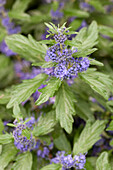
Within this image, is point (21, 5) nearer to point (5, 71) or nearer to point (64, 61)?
point (5, 71)

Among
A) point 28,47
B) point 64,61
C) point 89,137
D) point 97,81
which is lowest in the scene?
point 89,137

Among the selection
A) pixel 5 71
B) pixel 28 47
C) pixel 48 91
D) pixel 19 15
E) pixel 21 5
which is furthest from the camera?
pixel 5 71

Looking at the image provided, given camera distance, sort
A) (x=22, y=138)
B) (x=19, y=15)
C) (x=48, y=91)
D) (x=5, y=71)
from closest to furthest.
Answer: (x=48, y=91) → (x=22, y=138) → (x=19, y=15) → (x=5, y=71)

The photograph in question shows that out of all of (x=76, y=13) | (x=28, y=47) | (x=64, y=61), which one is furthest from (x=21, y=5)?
(x=64, y=61)

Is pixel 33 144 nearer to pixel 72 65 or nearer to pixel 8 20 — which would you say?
pixel 72 65

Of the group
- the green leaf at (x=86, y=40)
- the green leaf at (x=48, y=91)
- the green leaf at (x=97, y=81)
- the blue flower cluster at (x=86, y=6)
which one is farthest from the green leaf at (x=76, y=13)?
the green leaf at (x=48, y=91)

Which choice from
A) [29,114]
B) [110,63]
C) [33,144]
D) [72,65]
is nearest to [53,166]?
[33,144]
